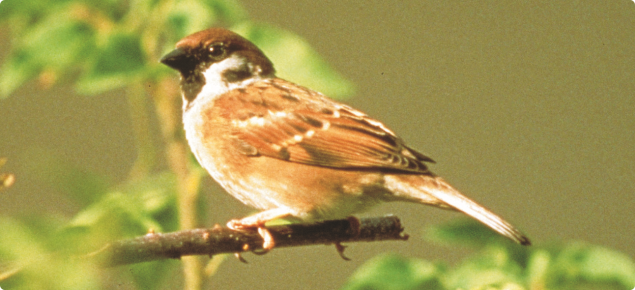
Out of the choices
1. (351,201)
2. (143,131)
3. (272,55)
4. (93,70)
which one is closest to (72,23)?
(93,70)

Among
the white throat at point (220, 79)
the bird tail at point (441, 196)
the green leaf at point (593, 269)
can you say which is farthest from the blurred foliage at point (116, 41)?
the green leaf at point (593, 269)

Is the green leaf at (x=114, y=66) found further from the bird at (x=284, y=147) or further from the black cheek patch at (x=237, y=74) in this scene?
the black cheek patch at (x=237, y=74)

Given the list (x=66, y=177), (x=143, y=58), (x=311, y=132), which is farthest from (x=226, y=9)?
(x=66, y=177)

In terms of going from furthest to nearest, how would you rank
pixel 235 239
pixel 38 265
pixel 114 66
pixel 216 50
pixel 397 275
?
pixel 216 50, pixel 114 66, pixel 397 275, pixel 235 239, pixel 38 265

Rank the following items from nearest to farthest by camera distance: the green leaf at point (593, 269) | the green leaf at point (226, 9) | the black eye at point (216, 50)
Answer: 1. the green leaf at point (593, 269)
2. the green leaf at point (226, 9)
3. the black eye at point (216, 50)

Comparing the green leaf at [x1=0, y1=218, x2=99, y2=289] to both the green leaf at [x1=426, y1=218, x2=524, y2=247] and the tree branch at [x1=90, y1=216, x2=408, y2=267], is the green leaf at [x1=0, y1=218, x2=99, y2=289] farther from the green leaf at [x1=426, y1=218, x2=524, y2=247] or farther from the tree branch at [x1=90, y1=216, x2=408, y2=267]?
the green leaf at [x1=426, y1=218, x2=524, y2=247]

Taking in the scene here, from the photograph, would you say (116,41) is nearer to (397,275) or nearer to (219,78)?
(219,78)
